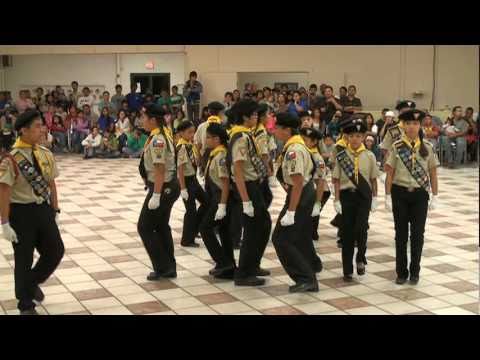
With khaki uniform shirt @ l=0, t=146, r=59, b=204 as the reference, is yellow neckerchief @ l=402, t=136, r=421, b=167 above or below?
above

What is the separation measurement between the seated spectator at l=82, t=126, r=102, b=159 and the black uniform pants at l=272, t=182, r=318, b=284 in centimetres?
1274

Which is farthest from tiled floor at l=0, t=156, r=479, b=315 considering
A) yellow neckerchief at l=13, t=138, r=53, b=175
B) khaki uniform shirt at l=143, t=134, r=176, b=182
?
yellow neckerchief at l=13, t=138, r=53, b=175

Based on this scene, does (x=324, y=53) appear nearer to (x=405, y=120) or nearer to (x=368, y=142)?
(x=368, y=142)

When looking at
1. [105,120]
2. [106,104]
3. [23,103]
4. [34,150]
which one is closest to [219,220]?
[34,150]

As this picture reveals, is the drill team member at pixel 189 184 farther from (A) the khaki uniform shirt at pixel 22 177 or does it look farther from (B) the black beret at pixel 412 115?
(B) the black beret at pixel 412 115

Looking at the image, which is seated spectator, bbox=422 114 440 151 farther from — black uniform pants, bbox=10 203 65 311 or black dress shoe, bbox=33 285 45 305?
black uniform pants, bbox=10 203 65 311

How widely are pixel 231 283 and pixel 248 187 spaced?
3.27ft

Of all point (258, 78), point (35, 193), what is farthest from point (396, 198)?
point (258, 78)

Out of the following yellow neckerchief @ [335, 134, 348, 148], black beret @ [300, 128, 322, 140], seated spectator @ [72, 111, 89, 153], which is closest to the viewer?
yellow neckerchief @ [335, 134, 348, 148]

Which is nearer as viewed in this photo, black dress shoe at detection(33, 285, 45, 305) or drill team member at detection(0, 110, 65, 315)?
drill team member at detection(0, 110, 65, 315)

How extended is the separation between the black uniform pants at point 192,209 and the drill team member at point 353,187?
1.90 m

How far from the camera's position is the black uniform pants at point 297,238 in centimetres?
608

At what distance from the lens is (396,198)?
251 inches

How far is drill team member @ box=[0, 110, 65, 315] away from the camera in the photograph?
5348 millimetres
